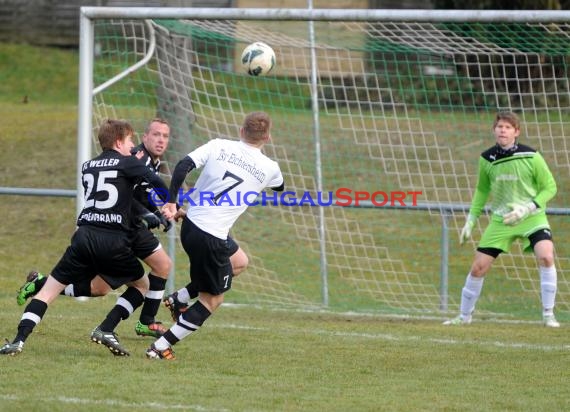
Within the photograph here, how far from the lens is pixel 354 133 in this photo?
12484 millimetres

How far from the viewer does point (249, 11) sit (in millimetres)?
9625

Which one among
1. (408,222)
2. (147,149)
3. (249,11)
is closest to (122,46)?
(408,222)

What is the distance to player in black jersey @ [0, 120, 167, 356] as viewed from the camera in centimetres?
702

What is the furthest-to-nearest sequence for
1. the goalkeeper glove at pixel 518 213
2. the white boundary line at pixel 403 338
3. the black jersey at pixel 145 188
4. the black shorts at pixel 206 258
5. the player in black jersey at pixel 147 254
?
the goalkeeper glove at pixel 518 213 < the white boundary line at pixel 403 338 < the black jersey at pixel 145 188 < the player in black jersey at pixel 147 254 < the black shorts at pixel 206 258

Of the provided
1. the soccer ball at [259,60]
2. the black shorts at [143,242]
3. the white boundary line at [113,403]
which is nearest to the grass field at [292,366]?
the white boundary line at [113,403]

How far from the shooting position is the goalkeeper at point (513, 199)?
29.9 ft

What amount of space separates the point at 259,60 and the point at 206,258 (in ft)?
9.42

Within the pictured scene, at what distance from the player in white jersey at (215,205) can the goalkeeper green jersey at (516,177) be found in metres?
2.99

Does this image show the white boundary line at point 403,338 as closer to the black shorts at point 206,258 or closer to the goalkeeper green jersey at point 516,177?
the goalkeeper green jersey at point 516,177

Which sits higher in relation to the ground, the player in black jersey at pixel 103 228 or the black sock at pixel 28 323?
the player in black jersey at pixel 103 228

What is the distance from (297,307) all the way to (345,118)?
4.39m

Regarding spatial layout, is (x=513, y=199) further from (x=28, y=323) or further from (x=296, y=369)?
(x=28, y=323)

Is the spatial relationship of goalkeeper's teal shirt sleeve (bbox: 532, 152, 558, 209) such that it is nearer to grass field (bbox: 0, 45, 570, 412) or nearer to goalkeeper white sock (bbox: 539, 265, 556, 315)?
goalkeeper white sock (bbox: 539, 265, 556, 315)

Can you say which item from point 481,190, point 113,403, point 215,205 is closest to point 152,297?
point 215,205
